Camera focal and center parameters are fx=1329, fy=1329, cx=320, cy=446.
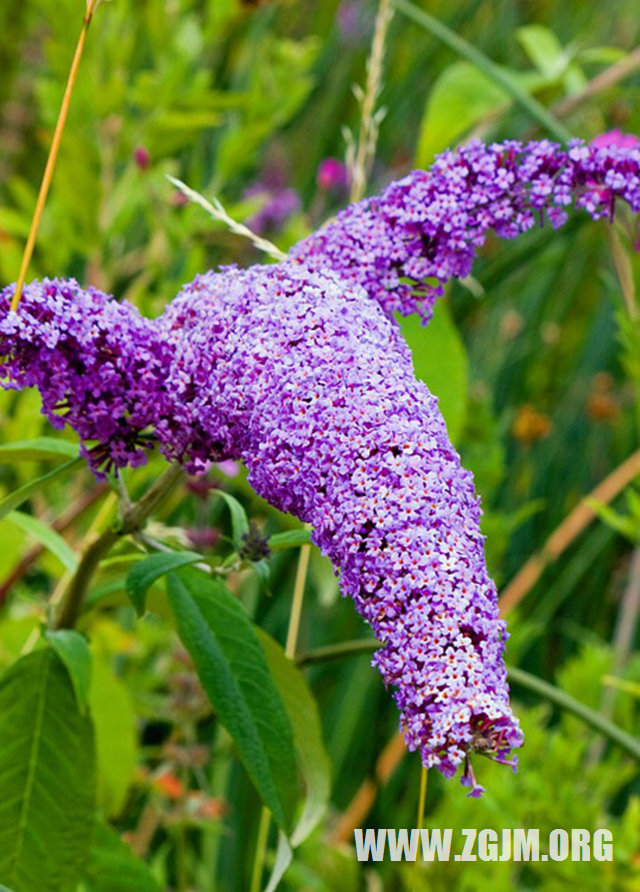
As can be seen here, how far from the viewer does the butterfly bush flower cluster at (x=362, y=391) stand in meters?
0.55

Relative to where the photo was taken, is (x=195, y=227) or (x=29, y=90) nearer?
(x=195, y=227)

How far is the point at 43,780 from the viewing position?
83cm

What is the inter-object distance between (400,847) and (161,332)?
3.58 feet

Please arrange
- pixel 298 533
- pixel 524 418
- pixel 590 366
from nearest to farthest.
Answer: pixel 298 533 → pixel 524 418 → pixel 590 366

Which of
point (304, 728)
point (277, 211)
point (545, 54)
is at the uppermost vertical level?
point (277, 211)

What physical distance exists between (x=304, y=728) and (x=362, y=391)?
1.19 ft

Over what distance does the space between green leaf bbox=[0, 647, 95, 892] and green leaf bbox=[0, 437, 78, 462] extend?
12cm

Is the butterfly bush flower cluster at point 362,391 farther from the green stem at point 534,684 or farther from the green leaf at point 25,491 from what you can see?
the green stem at point 534,684

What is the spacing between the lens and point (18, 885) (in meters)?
0.81

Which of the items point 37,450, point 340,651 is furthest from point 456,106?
point 37,450

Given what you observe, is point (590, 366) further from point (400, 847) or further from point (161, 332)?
point (161, 332)

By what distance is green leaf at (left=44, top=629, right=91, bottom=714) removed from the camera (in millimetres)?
790

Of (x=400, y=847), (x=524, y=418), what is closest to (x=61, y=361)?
(x=400, y=847)

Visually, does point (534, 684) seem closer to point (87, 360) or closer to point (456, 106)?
point (87, 360)
